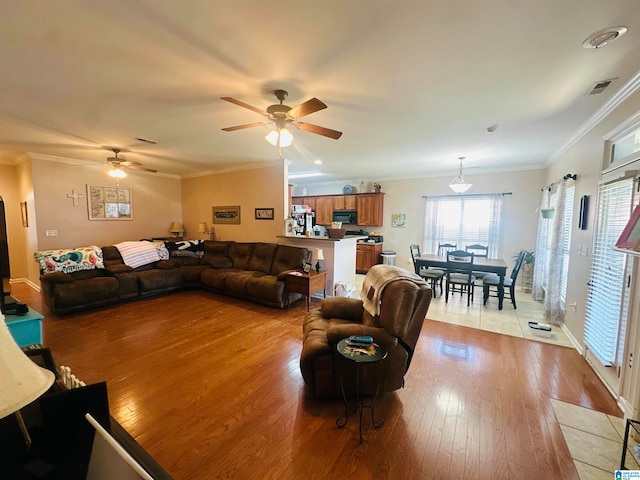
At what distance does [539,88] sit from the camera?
2.36m

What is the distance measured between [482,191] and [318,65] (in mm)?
5324

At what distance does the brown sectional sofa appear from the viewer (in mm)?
4012

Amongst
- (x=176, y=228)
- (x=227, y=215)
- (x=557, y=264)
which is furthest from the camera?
(x=176, y=228)

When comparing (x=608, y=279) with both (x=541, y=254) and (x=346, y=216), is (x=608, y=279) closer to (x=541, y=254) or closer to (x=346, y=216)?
(x=541, y=254)

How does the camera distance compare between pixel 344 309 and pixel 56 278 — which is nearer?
pixel 344 309

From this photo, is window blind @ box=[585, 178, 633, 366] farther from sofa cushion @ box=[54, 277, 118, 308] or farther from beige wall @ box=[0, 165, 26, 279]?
beige wall @ box=[0, 165, 26, 279]

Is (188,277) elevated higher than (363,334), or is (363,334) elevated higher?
(363,334)

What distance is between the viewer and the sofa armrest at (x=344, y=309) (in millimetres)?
2799

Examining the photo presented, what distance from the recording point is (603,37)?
169 centimetres

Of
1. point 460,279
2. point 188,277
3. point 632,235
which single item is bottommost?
point 188,277

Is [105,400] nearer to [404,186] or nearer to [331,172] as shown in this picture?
[331,172]

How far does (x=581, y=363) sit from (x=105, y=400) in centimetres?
410

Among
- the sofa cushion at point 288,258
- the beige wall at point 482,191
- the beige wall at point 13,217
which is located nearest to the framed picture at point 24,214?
the beige wall at point 13,217

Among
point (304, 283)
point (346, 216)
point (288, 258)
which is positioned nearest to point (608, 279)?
point (304, 283)
